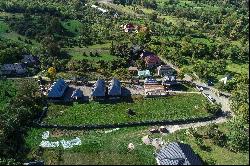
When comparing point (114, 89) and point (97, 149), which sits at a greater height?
point (114, 89)

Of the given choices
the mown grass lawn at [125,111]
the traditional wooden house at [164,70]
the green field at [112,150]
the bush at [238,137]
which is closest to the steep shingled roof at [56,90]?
the mown grass lawn at [125,111]

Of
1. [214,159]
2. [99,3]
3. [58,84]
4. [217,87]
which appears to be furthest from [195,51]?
[99,3]

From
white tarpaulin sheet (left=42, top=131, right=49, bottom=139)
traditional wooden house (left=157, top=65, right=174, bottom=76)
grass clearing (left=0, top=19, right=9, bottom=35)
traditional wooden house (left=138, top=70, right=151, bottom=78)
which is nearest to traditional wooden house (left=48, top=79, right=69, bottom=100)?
white tarpaulin sheet (left=42, top=131, right=49, bottom=139)

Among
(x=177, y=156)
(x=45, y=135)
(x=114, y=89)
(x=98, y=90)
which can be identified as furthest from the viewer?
(x=114, y=89)

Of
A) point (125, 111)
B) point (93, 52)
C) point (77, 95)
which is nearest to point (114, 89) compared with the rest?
point (125, 111)

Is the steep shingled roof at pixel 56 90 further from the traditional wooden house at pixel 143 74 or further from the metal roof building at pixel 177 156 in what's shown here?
the metal roof building at pixel 177 156

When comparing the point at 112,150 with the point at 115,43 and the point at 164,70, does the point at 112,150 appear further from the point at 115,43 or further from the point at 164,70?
the point at 115,43

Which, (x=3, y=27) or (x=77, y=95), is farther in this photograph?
(x=3, y=27)
